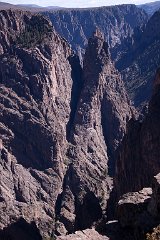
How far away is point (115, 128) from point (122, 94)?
1352 cm

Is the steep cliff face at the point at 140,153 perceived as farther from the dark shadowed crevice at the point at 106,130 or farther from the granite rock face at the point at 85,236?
the granite rock face at the point at 85,236

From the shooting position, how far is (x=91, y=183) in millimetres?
121812

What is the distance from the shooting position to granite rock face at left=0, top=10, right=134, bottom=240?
4309 inches

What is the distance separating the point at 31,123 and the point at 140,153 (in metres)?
38.3

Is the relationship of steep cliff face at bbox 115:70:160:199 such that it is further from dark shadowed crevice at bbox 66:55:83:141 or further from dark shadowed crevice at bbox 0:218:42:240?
dark shadowed crevice at bbox 66:55:83:141

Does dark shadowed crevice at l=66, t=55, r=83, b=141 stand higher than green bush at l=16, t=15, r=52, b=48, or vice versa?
green bush at l=16, t=15, r=52, b=48

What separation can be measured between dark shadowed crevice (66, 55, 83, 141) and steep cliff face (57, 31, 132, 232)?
7.07 feet

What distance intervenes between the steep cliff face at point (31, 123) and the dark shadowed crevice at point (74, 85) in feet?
5.84

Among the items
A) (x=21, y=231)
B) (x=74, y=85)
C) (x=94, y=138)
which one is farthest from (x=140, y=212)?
(x=74, y=85)

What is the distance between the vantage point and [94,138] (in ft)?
444

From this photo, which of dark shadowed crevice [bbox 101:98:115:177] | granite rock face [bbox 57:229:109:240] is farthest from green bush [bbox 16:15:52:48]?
granite rock face [bbox 57:229:109:240]

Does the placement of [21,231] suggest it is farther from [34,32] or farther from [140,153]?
[34,32]

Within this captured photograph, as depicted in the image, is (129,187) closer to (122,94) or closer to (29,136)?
(29,136)

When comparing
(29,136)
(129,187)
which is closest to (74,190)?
(29,136)
